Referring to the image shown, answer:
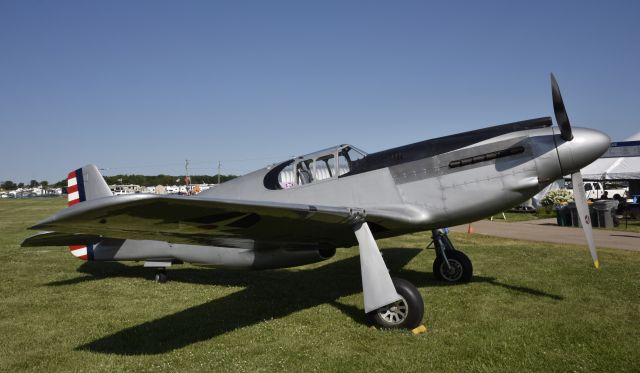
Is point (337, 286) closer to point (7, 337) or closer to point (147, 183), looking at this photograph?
point (7, 337)

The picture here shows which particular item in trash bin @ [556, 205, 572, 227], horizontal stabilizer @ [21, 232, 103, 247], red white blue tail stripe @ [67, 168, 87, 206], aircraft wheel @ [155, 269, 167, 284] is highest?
red white blue tail stripe @ [67, 168, 87, 206]

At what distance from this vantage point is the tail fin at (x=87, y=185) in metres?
8.88

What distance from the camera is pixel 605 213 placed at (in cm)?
1689

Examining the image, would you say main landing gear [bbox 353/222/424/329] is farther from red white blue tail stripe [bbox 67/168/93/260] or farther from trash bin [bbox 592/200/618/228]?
trash bin [bbox 592/200/618/228]

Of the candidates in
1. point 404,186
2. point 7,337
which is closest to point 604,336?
point 404,186

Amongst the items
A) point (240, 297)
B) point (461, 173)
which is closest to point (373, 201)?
point (461, 173)

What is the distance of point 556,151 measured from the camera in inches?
217

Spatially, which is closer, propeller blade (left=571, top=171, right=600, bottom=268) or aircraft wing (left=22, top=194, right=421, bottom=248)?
aircraft wing (left=22, top=194, right=421, bottom=248)

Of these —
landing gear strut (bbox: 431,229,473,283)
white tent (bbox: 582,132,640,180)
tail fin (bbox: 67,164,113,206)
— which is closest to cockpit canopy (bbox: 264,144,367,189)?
landing gear strut (bbox: 431,229,473,283)

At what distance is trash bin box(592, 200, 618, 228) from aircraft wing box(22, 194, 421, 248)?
15.1 meters

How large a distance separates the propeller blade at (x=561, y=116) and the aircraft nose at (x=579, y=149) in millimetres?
93

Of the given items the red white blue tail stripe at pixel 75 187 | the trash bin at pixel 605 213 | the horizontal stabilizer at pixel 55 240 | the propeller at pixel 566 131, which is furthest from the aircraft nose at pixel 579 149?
the trash bin at pixel 605 213

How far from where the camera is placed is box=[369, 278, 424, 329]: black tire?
508 cm

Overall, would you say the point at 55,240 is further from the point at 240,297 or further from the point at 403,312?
the point at 403,312
